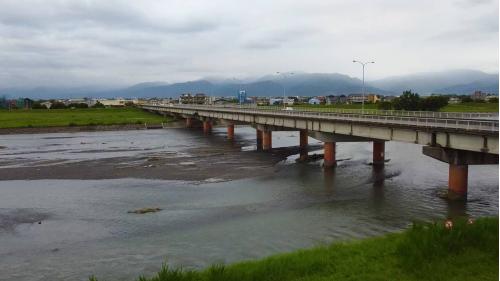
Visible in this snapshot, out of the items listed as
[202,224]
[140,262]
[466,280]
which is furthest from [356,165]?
[466,280]

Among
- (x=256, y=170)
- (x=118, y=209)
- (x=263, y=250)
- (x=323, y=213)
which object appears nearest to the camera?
(x=263, y=250)

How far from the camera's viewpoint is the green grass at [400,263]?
13.6m

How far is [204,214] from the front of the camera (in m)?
29.8

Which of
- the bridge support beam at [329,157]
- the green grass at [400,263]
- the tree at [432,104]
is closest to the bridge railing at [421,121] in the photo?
the bridge support beam at [329,157]

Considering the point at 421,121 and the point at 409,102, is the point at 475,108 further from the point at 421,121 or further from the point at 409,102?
the point at 421,121

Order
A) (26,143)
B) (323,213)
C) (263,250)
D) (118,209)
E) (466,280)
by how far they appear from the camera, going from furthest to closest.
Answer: (26,143), (118,209), (323,213), (263,250), (466,280)

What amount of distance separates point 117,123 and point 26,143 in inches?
1575

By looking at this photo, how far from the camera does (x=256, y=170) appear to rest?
48.9 m

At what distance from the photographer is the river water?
2152 centimetres

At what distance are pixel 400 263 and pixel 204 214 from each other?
1706cm

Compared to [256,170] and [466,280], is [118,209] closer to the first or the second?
[256,170]

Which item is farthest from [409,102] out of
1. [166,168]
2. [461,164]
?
[461,164]

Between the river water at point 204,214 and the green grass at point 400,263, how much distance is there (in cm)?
552

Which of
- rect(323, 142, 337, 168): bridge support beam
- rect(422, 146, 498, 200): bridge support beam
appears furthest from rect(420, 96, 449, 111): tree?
rect(422, 146, 498, 200): bridge support beam
